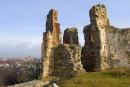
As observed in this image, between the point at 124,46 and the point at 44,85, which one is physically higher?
the point at 124,46

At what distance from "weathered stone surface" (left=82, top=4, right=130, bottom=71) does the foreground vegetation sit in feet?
8.26

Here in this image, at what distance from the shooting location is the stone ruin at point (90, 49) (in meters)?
58.0

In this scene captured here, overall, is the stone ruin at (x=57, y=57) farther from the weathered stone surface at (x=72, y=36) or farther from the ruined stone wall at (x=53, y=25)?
the weathered stone surface at (x=72, y=36)

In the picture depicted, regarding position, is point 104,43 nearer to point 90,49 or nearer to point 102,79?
point 90,49

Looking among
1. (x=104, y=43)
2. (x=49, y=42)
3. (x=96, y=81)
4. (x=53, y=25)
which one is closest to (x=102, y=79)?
(x=96, y=81)

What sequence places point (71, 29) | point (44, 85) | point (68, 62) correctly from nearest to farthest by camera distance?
1. point (44, 85)
2. point (68, 62)
3. point (71, 29)

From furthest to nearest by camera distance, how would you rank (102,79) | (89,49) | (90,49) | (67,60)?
(89,49) → (90,49) → (67,60) → (102,79)

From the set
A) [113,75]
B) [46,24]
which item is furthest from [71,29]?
[113,75]

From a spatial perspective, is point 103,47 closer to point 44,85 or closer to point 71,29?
point 71,29

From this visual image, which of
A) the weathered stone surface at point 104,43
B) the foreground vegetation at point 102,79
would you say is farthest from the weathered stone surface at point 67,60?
the weathered stone surface at point 104,43

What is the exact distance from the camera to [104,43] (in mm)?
59688

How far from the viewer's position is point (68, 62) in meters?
57.8

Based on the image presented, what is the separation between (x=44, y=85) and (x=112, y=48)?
11049mm

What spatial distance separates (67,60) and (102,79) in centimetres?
644
